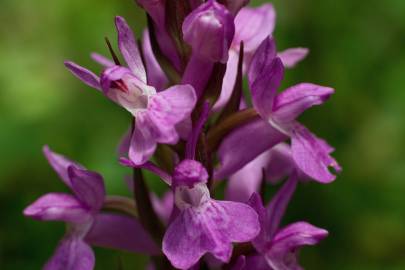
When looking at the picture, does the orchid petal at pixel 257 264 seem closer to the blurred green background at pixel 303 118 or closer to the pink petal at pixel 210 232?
the pink petal at pixel 210 232

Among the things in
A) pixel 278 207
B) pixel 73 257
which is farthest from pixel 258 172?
pixel 73 257

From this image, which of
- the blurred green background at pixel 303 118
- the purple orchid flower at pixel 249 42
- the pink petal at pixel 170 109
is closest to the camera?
the pink petal at pixel 170 109

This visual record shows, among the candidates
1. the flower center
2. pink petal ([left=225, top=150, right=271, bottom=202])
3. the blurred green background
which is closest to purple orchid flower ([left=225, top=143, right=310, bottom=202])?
pink petal ([left=225, top=150, right=271, bottom=202])

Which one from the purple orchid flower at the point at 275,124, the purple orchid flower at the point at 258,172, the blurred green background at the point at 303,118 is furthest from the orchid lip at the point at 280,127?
the blurred green background at the point at 303,118

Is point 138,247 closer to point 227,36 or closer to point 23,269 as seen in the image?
point 227,36

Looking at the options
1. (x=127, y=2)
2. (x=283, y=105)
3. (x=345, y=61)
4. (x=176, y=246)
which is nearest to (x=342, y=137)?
(x=345, y=61)
